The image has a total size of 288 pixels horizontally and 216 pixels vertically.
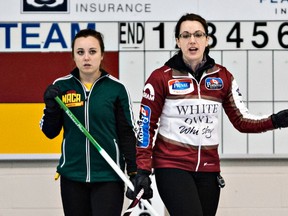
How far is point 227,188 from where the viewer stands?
23.0 feet

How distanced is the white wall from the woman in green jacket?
6.44 ft

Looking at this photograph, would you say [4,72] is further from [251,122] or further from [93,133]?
[251,122]

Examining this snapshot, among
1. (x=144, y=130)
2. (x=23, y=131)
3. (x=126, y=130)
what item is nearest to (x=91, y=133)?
(x=126, y=130)

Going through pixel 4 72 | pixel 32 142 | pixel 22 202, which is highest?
pixel 4 72

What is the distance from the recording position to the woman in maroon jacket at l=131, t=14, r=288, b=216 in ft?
15.8

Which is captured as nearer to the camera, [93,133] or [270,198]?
[93,133]

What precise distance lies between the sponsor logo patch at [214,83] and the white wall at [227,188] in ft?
6.95

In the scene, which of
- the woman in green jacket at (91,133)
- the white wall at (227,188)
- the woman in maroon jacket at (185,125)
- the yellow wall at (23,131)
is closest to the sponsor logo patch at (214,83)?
the woman in maroon jacket at (185,125)

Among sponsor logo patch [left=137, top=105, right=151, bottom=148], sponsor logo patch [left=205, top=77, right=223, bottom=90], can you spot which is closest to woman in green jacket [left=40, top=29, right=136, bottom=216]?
sponsor logo patch [left=137, top=105, right=151, bottom=148]

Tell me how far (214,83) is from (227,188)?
2.25m

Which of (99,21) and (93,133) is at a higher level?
(99,21)

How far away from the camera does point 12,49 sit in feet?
22.9

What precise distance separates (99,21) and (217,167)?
7.71 ft


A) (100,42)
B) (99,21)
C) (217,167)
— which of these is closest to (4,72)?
(99,21)
